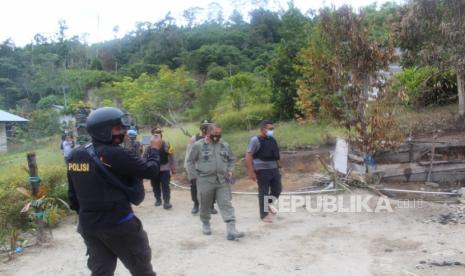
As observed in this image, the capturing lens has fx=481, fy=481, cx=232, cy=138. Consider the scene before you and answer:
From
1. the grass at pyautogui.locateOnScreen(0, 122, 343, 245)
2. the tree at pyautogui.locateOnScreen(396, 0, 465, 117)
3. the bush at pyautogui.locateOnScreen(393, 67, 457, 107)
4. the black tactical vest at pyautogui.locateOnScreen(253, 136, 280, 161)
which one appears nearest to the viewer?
the grass at pyautogui.locateOnScreen(0, 122, 343, 245)

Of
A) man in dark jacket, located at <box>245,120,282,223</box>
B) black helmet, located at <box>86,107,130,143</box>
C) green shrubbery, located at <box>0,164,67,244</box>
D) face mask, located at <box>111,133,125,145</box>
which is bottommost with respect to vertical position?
green shrubbery, located at <box>0,164,67,244</box>

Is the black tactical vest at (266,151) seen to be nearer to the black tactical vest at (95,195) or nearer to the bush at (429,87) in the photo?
the black tactical vest at (95,195)

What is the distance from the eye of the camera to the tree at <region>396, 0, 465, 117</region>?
Result: 1267cm

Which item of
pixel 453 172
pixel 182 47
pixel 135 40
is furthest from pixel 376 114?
pixel 135 40

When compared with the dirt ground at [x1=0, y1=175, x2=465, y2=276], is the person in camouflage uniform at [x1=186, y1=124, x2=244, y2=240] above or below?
above

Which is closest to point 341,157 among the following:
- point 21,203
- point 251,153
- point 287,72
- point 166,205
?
point 251,153

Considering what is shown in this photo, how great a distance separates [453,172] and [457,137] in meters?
3.37

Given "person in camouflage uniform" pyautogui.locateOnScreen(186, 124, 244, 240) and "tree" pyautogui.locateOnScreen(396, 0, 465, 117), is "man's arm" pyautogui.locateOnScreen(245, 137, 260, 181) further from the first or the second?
"tree" pyautogui.locateOnScreen(396, 0, 465, 117)

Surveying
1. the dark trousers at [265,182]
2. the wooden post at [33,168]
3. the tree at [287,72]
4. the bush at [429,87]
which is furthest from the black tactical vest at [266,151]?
the tree at [287,72]

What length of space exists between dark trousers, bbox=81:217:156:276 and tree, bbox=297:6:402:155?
681cm

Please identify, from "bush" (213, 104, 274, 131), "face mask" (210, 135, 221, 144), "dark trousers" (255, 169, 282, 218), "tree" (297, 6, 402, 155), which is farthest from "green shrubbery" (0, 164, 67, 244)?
"bush" (213, 104, 274, 131)

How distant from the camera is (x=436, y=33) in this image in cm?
1349

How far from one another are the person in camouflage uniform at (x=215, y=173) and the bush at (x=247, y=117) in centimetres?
1263

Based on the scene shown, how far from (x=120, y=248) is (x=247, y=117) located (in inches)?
631
